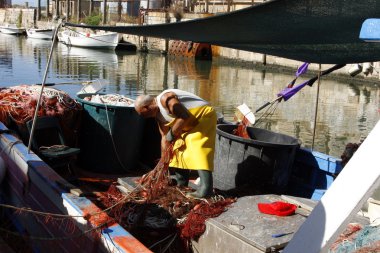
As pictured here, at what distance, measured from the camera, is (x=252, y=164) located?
476cm

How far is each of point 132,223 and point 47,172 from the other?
1.11 meters

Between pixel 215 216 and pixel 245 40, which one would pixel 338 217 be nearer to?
pixel 215 216

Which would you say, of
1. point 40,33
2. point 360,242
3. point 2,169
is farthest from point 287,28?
point 40,33

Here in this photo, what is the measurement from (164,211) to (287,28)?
1.84 meters

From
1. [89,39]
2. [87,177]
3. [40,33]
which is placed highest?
[40,33]

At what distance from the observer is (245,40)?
4180 mm

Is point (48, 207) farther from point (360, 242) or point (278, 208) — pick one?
point (360, 242)

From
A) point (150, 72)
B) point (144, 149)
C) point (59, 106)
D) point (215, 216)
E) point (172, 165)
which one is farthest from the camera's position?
point (150, 72)

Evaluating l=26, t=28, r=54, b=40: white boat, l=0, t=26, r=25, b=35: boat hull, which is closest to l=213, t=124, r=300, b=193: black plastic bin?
l=26, t=28, r=54, b=40: white boat

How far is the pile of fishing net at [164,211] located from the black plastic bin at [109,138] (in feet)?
4.87

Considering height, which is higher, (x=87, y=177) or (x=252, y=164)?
(x=252, y=164)

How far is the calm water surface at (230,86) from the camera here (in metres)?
15.6

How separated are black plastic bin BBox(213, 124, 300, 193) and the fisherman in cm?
57

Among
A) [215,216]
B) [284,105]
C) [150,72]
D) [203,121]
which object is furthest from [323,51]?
[150,72]
